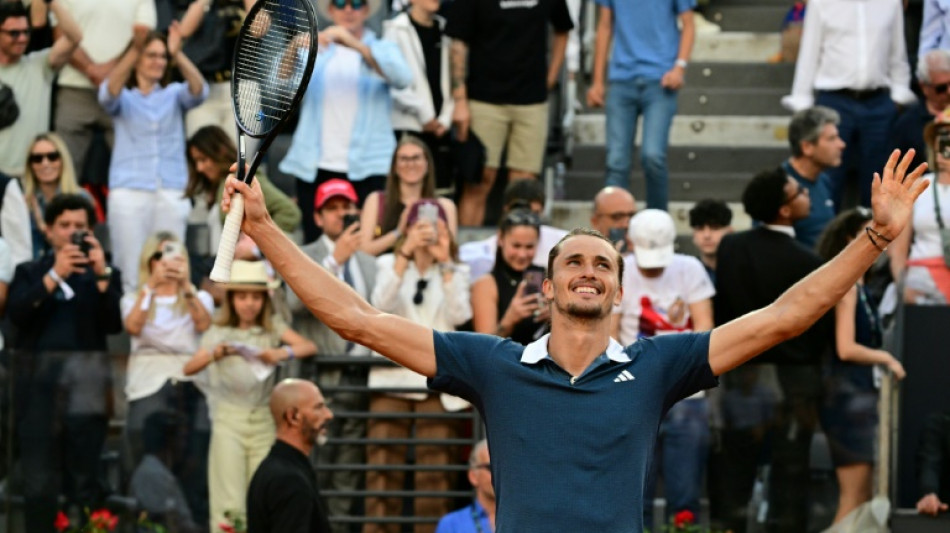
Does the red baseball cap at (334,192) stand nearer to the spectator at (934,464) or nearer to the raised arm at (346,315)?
the spectator at (934,464)

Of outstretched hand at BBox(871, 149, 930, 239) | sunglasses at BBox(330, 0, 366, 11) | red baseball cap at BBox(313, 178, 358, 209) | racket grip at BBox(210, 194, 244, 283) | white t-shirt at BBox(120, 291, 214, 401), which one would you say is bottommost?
white t-shirt at BBox(120, 291, 214, 401)

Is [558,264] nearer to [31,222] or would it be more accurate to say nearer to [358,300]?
[358,300]

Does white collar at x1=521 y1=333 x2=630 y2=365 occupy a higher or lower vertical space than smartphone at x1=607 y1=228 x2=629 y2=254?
higher

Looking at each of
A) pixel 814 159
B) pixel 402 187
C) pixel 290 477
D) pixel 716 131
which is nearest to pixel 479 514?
pixel 290 477

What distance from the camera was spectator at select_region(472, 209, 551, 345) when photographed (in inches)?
419

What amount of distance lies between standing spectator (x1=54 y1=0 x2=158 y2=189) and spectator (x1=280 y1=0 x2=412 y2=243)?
1.36m

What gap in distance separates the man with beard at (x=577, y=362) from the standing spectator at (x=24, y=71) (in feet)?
23.4

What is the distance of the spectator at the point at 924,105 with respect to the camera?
12617mm

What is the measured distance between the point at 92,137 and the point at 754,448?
5439mm

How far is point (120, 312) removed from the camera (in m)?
11.3

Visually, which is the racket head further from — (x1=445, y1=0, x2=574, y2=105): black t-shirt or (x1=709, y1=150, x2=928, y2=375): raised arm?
(x1=445, y1=0, x2=574, y2=105): black t-shirt

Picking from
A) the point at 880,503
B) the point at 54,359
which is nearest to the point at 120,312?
the point at 54,359

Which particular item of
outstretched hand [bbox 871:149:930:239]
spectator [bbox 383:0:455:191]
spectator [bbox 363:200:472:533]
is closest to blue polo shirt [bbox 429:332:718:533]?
outstretched hand [bbox 871:149:930:239]

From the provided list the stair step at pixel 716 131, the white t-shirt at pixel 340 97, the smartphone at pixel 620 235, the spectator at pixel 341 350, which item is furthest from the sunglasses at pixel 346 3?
the stair step at pixel 716 131
